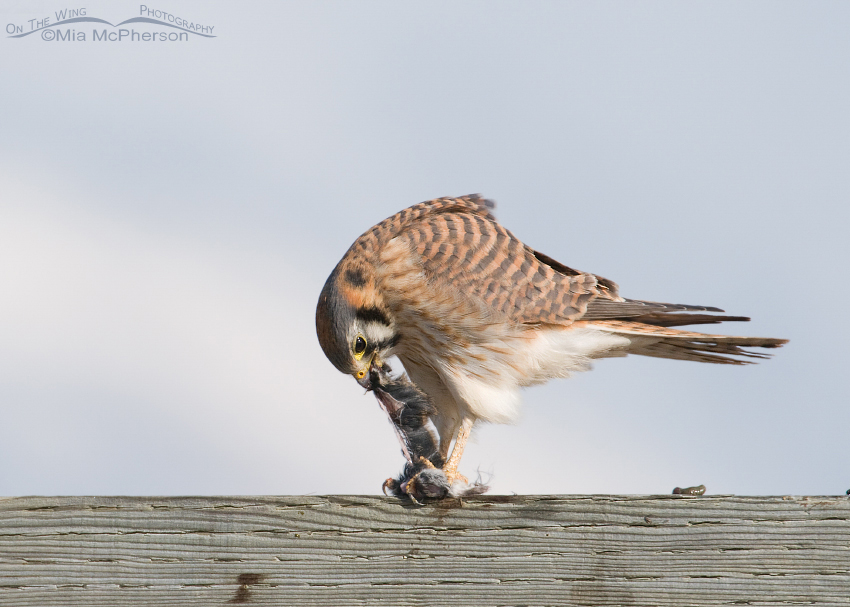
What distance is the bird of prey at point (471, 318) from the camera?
298cm

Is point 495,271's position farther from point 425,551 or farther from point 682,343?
point 425,551

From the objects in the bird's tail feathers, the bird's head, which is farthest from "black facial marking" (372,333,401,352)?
the bird's tail feathers

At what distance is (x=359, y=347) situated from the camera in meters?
2.95

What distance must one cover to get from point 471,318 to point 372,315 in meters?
0.38

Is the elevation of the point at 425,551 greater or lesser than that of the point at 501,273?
lesser

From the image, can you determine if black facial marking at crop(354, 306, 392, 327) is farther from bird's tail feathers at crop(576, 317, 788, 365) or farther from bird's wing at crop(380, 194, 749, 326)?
bird's tail feathers at crop(576, 317, 788, 365)

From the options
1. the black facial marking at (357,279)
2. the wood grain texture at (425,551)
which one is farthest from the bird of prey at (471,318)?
the wood grain texture at (425,551)

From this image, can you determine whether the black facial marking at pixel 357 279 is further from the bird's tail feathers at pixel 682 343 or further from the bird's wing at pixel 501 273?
the bird's tail feathers at pixel 682 343

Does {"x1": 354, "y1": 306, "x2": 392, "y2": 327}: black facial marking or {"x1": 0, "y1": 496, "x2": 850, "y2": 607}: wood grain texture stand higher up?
{"x1": 354, "y1": 306, "x2": 392, "y2": 327}: black facial marking

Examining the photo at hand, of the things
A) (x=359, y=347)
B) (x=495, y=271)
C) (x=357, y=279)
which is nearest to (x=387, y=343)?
(x=359, y=347)

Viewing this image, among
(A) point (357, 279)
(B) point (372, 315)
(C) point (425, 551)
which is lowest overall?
(C) point (425, 551)

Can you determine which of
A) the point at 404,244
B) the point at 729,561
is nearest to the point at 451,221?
the point at 404,244

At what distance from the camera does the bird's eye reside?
2.93m

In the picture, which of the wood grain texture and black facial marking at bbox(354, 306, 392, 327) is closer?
the wood grain texture
